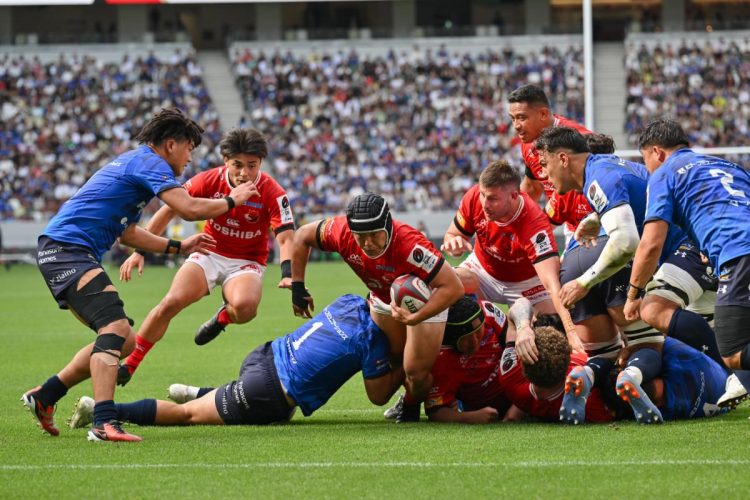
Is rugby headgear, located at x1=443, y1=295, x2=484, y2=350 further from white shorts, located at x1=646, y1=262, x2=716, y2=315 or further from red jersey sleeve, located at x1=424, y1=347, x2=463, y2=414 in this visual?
white shorts, located at x1=646, y1=262, x2=716, y2=315

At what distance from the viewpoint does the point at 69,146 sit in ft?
129

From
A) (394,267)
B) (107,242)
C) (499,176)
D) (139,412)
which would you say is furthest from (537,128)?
(139,412)

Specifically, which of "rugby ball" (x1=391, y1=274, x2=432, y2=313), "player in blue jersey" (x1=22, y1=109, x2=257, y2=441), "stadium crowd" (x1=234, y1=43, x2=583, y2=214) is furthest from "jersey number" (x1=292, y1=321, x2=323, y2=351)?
"stadium crowd" (x1=234, y1=43, x2=583, y2=214)

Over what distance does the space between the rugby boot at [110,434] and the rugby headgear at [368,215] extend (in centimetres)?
195

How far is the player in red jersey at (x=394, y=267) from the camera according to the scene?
22.7 feet

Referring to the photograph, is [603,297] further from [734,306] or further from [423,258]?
[734,306]

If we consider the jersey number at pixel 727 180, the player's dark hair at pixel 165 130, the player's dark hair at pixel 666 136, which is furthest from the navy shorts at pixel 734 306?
the player's dark hair at pixel 165 130

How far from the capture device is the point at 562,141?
24.2 feet

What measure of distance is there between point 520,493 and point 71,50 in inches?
1641

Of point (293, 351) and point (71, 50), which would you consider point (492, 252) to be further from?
point (71, 50)

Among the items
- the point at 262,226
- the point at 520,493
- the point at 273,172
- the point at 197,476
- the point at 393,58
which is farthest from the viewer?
the point at 393,58

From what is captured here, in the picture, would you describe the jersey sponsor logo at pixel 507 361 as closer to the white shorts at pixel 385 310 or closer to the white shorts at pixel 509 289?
the white shorts at pixel 385 310

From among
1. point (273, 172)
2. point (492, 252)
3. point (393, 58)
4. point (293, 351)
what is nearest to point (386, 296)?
point (293, 351)

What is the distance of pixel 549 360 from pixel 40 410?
3.39m
